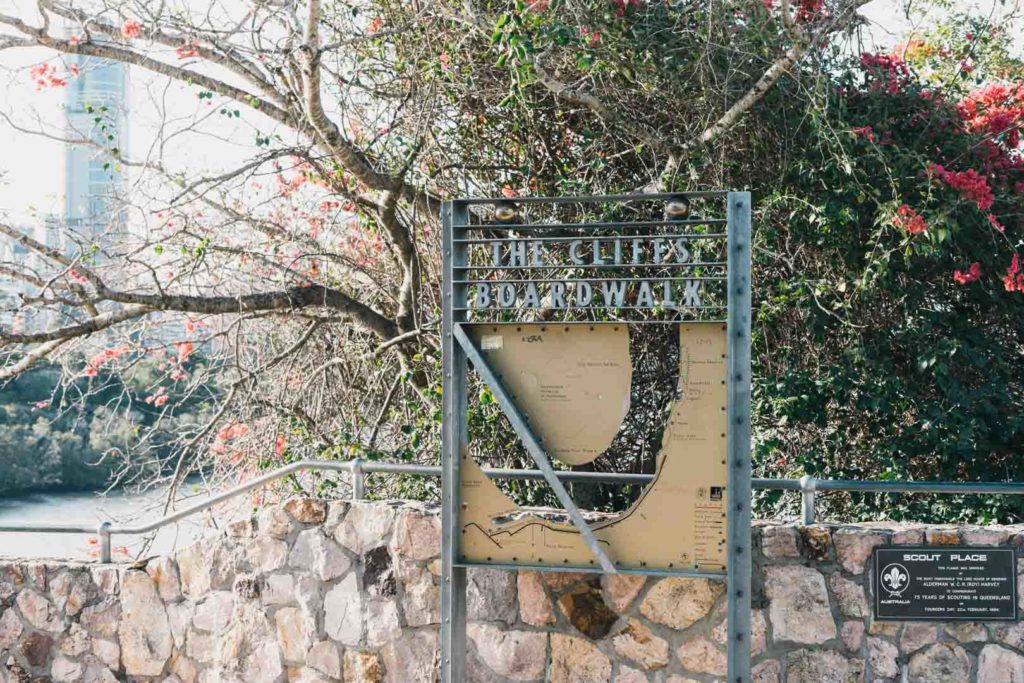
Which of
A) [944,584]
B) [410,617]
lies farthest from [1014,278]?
[410,617]

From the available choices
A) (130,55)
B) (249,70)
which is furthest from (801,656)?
(130,55)

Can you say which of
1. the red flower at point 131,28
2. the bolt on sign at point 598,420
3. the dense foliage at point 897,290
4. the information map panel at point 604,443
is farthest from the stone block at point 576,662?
the red flower at point 131,28

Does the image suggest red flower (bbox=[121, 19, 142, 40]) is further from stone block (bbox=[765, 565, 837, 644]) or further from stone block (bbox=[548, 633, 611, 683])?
stone block (bbox=[765, 565, 837, 644])

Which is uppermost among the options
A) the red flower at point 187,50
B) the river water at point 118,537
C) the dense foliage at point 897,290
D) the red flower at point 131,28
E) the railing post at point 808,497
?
the red flower at point 131,28

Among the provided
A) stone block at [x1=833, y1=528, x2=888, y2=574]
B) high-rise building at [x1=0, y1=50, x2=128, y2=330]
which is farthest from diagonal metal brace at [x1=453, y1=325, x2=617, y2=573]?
high-rise building at [x1=0, y1=50, x2=128, y2=330]

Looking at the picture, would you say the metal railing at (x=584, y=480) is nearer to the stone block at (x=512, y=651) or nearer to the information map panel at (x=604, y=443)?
the information map panel at (x=604, y=443)

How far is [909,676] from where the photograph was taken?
4.93 m

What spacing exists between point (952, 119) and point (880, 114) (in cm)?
49

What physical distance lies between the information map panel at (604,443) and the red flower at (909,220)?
252 cm

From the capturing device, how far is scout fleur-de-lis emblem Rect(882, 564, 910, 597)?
4.93 m

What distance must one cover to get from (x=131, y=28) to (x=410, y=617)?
4103 millimetres

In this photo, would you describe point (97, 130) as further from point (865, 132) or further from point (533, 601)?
point (865, 132)

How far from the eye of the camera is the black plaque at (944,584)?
16.0 ft

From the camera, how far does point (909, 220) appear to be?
6.55 metres
